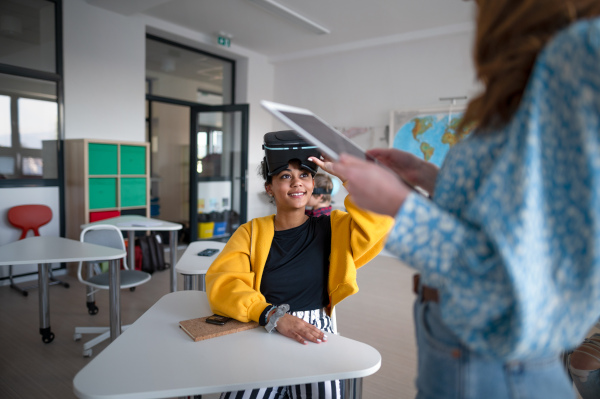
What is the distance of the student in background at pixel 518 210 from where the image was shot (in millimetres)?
502

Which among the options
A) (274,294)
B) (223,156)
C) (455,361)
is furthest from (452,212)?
(223,156)

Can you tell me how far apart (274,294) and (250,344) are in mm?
342

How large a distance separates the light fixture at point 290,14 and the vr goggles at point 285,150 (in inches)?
145

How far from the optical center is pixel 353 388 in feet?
4.02

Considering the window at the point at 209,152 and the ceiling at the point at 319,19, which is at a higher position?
the ceiling at the point at 319,19

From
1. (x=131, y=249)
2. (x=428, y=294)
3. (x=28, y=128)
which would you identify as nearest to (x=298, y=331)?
(x=428, y=294)

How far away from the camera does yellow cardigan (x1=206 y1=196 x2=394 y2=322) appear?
1.46 m

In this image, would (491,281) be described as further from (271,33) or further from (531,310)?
(271,33)

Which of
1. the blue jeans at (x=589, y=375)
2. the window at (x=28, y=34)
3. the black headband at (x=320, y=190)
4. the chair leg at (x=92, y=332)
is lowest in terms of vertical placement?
the chair leg at (x=92, y=332)

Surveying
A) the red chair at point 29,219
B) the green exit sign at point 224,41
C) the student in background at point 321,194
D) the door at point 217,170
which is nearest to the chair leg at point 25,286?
the red chair at point 29,219

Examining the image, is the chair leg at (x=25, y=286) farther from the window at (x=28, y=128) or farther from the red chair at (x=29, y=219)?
the window at (x=28, y=128)

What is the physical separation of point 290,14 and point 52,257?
402cm

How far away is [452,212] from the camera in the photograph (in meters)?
0.62

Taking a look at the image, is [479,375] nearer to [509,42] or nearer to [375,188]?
[375,188]
